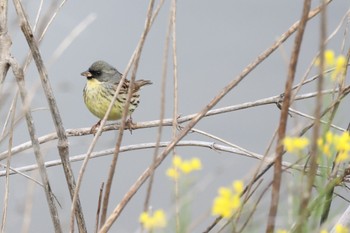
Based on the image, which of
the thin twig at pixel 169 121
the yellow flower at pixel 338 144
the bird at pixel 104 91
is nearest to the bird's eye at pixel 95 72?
the bird at pixel 104 91

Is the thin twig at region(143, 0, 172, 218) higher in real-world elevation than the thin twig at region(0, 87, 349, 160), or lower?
lower

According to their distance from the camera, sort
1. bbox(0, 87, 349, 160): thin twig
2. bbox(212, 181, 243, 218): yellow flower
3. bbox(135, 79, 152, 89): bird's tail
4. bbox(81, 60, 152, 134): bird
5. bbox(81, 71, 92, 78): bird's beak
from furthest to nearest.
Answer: bbox(81, 71, 92, 78): bird's beak, bbox(135, 79, 152, 89): bird's tail, bbox(81, 60, 152, 134): bird, bbox(0, 87, 349, 160): thin twig, bbox(212, 181, 243, 218): yellow flower

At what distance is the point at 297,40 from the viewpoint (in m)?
1.17

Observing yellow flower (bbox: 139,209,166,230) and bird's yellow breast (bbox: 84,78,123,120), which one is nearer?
yellow flower (bbox: 139,209,166,230)

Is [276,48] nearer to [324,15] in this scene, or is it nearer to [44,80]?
[324,15]

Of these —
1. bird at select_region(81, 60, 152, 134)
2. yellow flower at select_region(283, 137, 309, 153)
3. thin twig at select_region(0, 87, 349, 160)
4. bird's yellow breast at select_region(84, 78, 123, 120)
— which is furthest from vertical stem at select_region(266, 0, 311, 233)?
bird's yellow breast at select_region(84, 78, 123, 120)

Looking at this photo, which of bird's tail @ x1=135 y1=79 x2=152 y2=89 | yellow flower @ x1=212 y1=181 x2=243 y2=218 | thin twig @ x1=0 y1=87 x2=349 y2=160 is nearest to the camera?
yellow flower @ x1=212 y1=181 x2=243 y2=218

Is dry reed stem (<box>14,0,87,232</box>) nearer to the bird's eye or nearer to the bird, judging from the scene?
the bird

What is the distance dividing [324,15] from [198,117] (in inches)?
16.9

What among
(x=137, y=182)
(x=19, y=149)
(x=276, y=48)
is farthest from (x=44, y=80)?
(x=19, y=149)

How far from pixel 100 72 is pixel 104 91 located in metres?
0.39

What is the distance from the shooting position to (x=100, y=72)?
5625mm

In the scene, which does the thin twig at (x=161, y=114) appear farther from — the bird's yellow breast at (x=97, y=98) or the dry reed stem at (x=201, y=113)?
the bird's yellow breast at (x=97, y=98)

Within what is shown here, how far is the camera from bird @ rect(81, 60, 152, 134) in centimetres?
506
